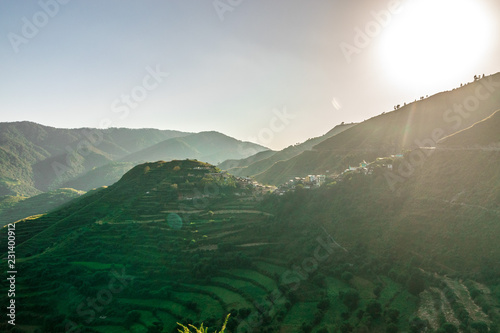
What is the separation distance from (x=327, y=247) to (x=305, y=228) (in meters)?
7.49

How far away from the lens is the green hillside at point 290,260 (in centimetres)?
3450

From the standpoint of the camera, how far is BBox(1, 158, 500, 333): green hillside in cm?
3450

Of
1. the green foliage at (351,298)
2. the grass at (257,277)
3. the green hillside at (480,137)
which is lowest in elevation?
the green foliage at (351,298)

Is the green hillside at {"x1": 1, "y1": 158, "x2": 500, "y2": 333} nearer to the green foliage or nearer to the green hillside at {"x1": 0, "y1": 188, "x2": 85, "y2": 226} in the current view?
the green foliage

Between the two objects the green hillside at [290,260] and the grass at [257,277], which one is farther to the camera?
the grass at [257,277]

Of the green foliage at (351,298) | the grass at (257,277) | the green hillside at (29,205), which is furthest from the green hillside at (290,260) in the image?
the green hillside at (29,205)

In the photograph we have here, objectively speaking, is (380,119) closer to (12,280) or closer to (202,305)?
(202,305)

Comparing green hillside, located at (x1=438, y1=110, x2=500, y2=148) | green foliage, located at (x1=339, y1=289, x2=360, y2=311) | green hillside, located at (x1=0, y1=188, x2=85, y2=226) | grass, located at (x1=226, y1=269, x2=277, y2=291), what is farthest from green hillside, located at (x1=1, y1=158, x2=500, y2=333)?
green hillside, located at (x1=0, y1=188, x2=85, y2=226)

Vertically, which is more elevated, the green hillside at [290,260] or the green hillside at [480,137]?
the green hillside at [480,137]

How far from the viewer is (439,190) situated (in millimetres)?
48062

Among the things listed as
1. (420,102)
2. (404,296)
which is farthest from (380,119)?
(404,296)

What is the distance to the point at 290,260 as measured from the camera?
4734 centimetres

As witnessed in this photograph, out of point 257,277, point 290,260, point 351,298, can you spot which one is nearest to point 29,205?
point 257,277

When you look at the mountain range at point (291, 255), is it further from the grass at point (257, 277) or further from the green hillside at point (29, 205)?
the green hillside at point (29, 205)
